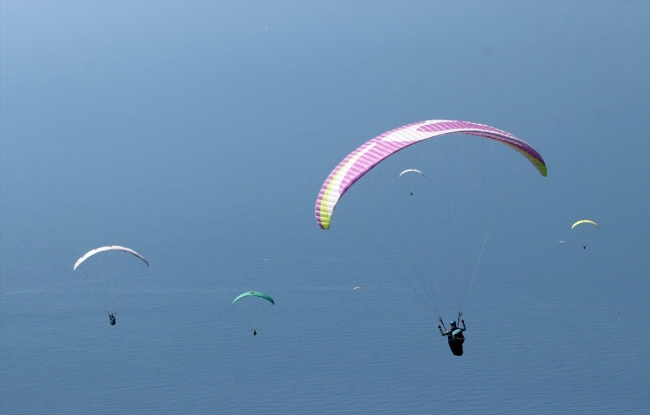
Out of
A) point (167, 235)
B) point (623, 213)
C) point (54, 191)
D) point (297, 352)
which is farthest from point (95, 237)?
point (623, 213)

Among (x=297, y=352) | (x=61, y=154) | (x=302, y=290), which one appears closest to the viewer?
(x=297, y=352)

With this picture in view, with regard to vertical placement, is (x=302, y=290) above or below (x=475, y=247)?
below

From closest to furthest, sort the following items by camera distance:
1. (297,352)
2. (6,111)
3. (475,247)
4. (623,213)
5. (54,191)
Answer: (297,352), (475,247), (623,213), (54,191), (6,111)

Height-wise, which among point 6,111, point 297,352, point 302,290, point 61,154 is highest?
point 6,111

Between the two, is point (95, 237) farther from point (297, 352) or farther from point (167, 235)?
point (297, 352)

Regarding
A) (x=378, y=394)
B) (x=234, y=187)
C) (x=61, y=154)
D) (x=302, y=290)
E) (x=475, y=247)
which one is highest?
(x=61, y=154)

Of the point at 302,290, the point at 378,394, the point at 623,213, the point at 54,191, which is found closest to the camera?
the point at 378,394

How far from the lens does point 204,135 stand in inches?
4660

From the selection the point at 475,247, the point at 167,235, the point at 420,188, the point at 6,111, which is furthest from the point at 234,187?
the point at 6,111

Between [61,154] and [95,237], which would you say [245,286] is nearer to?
[95,237]

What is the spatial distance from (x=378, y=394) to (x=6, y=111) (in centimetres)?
8134

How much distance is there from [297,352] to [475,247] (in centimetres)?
2063

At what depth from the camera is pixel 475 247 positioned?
289 feet

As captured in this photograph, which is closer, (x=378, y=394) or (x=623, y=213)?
(x=378, y=394)
